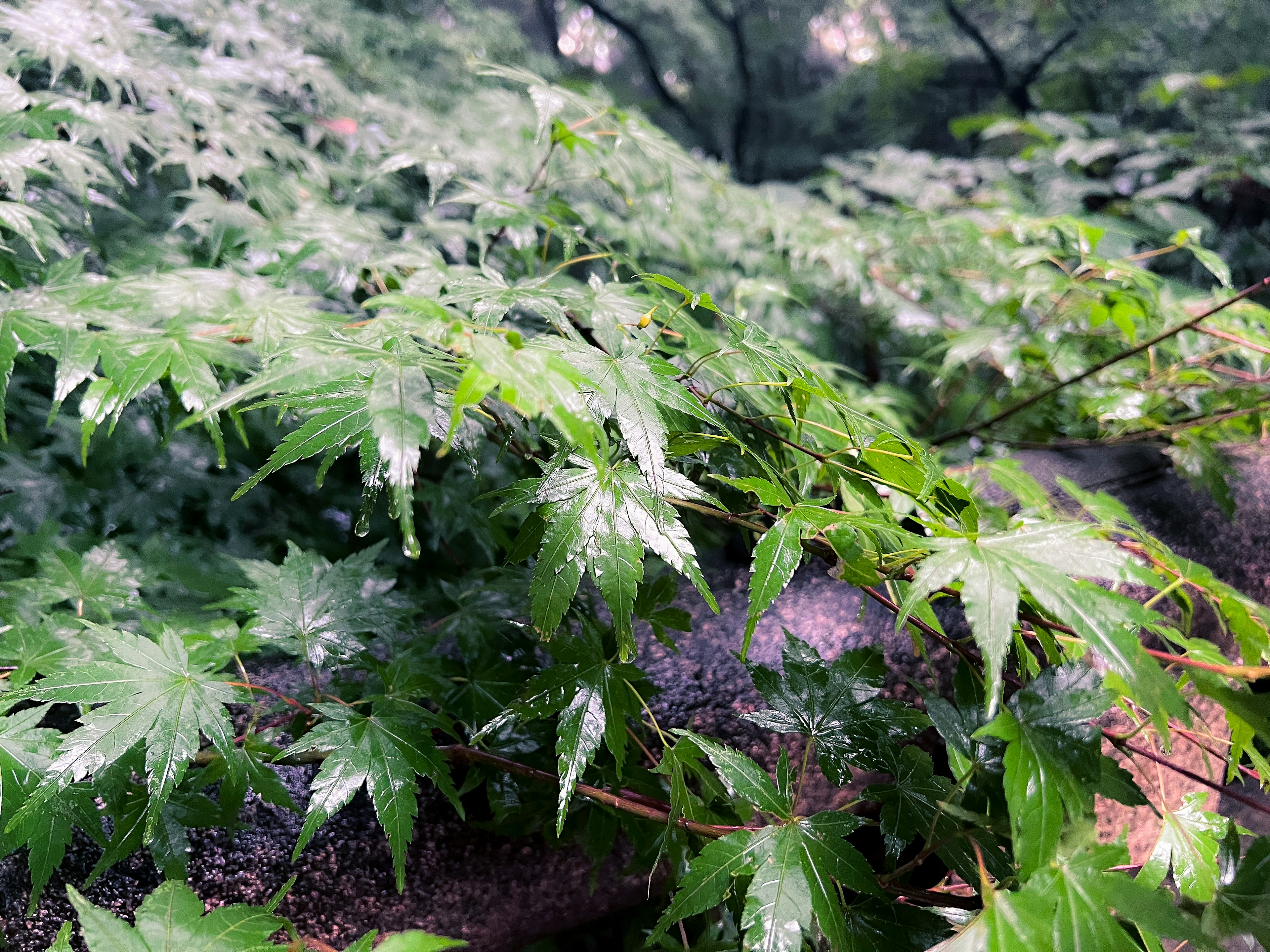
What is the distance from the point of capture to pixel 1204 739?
1100 mm

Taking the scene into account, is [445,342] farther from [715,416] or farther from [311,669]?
[311,669]

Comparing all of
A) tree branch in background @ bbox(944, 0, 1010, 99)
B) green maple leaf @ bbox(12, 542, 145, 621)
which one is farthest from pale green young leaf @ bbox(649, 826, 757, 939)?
tree branch in background @ bbox(944, 0, 1010, 99)

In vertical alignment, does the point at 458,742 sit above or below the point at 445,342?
below

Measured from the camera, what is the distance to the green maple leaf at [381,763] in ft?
2.22

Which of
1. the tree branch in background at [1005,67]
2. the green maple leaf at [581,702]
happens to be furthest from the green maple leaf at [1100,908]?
the tree branch in background at [1005,67]

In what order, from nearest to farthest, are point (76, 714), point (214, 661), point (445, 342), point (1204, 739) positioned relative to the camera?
point (445, 342) → point (214, 661) → point (76, 714) → point (1204, 739)

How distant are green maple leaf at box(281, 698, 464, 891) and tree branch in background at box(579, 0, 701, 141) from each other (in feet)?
18.7

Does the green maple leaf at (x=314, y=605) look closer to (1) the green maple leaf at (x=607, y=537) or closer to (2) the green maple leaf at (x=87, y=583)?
(2) the green maple leaf at (x=87, y=583)

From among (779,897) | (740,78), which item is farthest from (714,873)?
(740,78)

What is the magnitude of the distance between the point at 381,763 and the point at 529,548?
28 cm

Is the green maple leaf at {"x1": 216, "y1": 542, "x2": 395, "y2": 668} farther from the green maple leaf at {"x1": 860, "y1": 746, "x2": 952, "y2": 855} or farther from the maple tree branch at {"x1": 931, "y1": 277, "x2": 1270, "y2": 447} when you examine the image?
the maple tree branch at {"x1": 931, "y1": 277, "x2": 1270, "y2": 447}

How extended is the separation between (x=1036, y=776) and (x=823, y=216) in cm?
237

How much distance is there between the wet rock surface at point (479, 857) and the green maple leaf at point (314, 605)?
20 cm

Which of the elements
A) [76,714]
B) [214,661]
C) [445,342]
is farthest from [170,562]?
[445,342]
